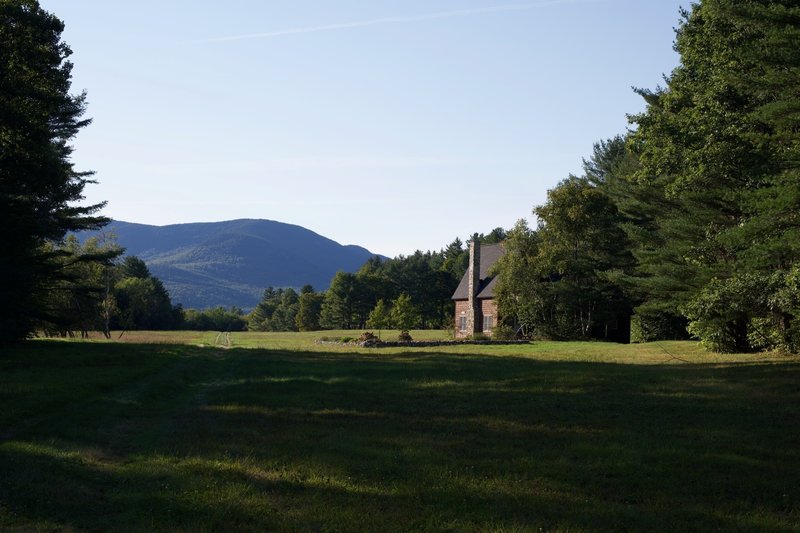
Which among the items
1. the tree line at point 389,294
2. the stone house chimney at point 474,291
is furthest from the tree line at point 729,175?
the tree line at point 389,294

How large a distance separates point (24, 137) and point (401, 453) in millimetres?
26580

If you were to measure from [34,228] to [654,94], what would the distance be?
3229 cm

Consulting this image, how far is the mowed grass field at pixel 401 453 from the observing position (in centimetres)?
789

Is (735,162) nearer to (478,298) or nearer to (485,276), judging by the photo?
(478,298)

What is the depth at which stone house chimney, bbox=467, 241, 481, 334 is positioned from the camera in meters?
62.3

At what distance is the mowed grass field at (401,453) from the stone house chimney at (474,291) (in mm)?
39852

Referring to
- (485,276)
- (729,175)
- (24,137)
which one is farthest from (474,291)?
(24,137)

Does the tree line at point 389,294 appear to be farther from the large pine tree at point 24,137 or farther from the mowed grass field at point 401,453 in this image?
the mowed grass field at point 401,453

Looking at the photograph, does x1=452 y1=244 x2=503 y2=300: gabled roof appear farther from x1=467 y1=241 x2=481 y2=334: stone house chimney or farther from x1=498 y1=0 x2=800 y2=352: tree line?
x1=498 y1=0 x2=800 y2=352: tree line

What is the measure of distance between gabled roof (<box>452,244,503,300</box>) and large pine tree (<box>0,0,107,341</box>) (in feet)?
122

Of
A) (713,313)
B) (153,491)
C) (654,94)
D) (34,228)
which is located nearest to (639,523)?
(153,491)

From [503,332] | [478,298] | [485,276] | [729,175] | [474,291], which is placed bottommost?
[503,332]

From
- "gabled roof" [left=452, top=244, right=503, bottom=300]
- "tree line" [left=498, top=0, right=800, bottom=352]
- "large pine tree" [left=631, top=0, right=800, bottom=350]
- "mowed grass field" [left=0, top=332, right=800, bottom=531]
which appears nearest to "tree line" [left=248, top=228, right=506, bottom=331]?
"gabled roof" [left=452, top=244, right=503, bottom=300]

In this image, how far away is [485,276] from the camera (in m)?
64.6
